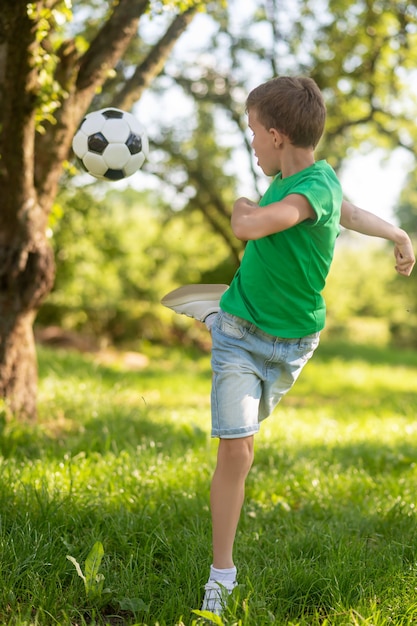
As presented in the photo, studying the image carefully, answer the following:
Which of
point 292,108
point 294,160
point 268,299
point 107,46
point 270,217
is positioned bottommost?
point 268,299

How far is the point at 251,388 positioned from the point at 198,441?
2.20m

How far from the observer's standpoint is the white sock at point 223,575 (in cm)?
233

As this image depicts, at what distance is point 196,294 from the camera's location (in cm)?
272

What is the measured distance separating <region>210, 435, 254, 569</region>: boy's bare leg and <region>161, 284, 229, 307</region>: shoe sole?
61 cm

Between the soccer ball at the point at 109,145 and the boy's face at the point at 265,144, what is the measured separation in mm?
1059

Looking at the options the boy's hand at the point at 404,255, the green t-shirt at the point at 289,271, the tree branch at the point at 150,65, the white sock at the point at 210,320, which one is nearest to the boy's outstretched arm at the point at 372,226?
the boy's hand at the point at 404,255

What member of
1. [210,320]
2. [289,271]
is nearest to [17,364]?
[210,320]

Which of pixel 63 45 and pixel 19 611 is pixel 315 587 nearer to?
pixel 19 611

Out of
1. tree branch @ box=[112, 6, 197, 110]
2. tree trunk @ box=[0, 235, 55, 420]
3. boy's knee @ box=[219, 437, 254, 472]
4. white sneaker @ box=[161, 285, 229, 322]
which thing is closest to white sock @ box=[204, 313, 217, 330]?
white sneaker @ box=[161, 285, 229, 322]

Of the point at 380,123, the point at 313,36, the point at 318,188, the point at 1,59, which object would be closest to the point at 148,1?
the point at 1,59

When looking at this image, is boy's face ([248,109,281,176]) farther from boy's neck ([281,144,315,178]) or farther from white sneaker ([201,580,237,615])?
white sneaker ([201,580,237,615])

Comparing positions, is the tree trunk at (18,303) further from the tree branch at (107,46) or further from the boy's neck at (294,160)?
the boy's neck at (294,160)

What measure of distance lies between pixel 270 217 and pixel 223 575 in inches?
48.5

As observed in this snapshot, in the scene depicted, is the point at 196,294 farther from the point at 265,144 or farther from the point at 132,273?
the point at 132,273
